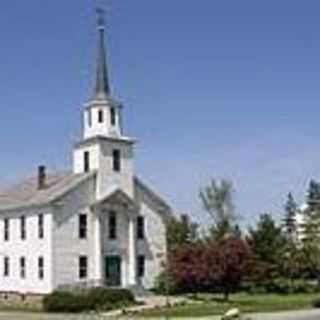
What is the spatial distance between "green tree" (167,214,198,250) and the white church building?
21.6ft

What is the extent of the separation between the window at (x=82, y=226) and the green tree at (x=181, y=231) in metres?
10.8

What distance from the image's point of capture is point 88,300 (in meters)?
62.3

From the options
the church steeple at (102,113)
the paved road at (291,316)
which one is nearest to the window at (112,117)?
the church steeple at (102,113)

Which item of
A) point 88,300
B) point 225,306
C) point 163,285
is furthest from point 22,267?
point 225,306

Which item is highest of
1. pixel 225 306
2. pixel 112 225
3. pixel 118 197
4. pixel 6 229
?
pixel 118 197

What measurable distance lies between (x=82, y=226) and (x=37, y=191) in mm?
5340

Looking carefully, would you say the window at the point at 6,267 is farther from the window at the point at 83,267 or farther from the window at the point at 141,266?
the window at the point at 141,266

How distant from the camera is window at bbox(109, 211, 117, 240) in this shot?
7050 cm

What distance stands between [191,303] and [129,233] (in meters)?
11.5

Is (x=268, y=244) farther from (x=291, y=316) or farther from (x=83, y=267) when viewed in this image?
(x=291, y=316)

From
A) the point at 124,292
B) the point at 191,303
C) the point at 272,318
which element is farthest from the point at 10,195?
the point at 272,318

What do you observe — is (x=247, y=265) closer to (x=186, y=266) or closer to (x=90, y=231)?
(x=186, y=266)

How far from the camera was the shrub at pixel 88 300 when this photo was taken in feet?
202

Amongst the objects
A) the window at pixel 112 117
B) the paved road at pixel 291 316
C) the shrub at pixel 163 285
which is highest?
the window at pixel 112 117
